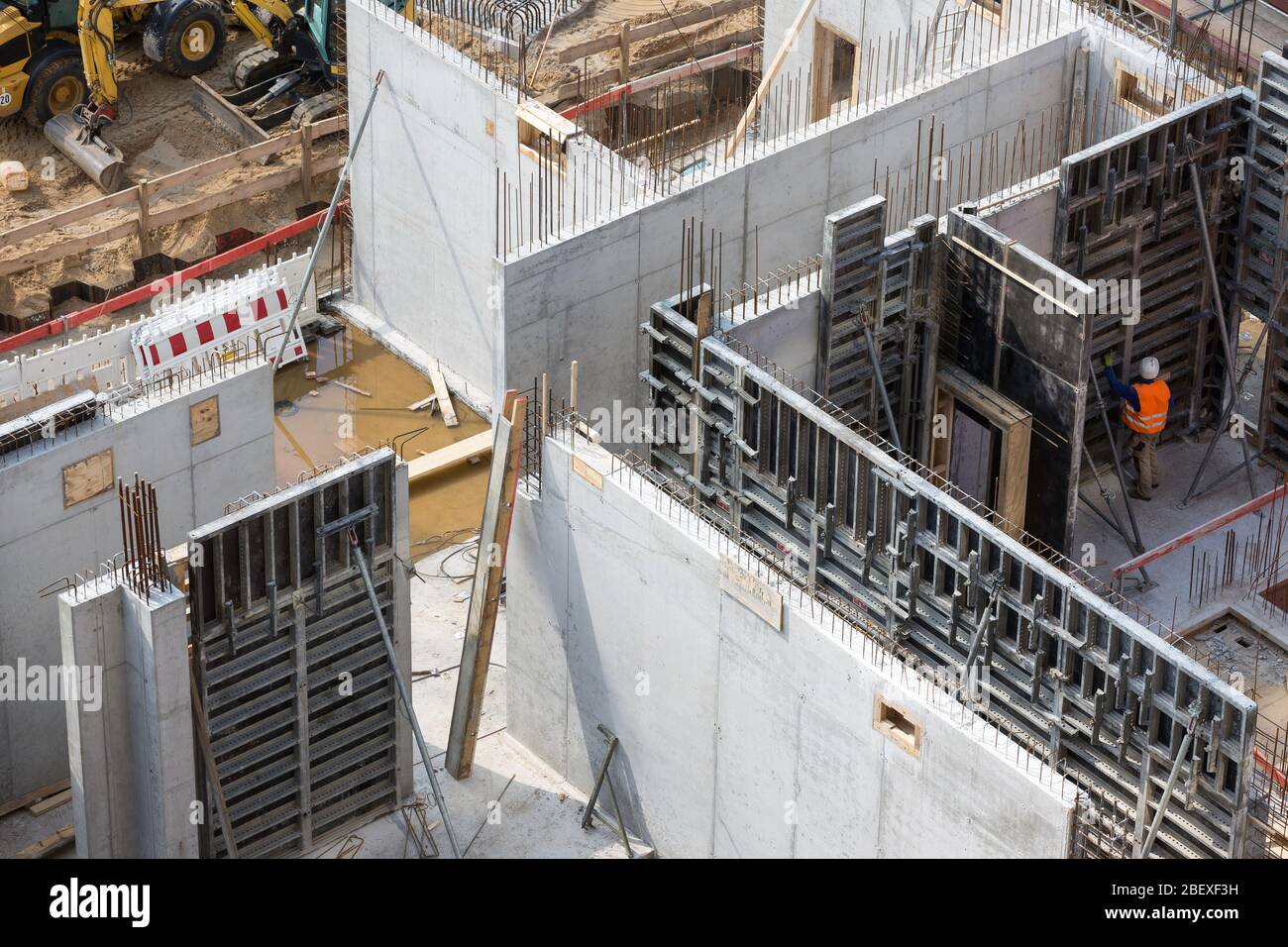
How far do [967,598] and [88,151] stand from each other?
56.9 ft

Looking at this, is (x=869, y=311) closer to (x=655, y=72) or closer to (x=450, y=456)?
(x=450, y=456)

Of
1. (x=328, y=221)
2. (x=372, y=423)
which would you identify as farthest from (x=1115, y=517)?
(x=328, y=221)

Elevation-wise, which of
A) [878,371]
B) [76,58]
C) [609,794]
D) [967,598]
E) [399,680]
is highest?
[878,371]

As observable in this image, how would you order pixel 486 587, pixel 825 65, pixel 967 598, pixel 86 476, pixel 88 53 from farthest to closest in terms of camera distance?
pixel 88 53
pixel 825 65
pixel 486 587
pixel 86 476
pixel 967 598

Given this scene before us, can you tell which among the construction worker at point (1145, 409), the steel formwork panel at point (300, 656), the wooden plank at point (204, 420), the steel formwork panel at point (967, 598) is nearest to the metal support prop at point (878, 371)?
the steel formwork panel at point (967, 598)

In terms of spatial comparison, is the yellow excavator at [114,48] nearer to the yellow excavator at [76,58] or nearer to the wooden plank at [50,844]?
the yellow excavator at [76,58]

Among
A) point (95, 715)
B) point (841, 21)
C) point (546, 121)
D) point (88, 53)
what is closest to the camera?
point (95, 715)

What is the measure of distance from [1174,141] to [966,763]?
9364mm

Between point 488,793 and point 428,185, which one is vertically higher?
point 428,185

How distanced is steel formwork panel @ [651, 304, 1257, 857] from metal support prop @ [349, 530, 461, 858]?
3.19 meters

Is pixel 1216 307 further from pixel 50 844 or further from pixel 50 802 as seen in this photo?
pixel 50 844

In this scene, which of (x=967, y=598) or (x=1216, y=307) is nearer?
(x=967, y=598)

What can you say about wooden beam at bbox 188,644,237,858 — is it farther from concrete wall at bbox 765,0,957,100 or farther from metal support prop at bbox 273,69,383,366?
concrete wall at bbox 765,0,957,100

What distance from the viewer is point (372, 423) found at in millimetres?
29125
